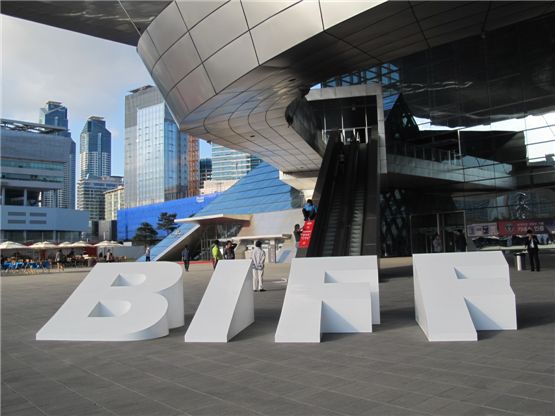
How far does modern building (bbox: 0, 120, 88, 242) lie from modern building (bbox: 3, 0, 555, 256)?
259 ft

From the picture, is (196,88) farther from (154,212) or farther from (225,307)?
(154,212)

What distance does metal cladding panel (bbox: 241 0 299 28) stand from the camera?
11.3m

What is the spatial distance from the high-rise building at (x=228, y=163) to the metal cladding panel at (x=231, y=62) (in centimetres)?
13935

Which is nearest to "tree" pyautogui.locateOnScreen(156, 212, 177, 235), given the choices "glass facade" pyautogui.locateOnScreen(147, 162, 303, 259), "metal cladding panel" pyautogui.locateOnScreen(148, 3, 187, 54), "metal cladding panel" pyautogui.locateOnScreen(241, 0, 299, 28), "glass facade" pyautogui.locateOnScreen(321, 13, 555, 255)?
"glass facade" pyautogui.locateOnScreen(147, 162, 303, 259)

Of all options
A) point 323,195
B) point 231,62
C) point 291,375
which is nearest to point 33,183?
point 323,195

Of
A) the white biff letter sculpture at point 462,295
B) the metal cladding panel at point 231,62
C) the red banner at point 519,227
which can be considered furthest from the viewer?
the red banner at point 519,227

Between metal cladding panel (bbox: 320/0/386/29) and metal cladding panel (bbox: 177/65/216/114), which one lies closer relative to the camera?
metal cladding panel (bbox: 320/0/386/29)

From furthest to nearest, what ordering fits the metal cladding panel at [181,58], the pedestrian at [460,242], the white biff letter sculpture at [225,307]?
the pedestrian at [460,242] < the metal cladding panel at [181,58] < the white biff letter sculpture at [225,307]

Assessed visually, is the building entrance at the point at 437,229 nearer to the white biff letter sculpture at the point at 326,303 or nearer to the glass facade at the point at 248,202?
the glass facade at the point at 248,202

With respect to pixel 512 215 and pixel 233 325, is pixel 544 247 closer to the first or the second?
pixel 512 215

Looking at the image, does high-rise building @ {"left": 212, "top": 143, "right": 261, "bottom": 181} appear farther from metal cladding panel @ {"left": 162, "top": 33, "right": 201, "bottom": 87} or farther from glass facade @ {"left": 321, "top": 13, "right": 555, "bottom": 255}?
metal cladding panel @ {"left": 162, "top": 33, "right": 201, "bottom": 87}

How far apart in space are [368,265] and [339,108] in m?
22.7

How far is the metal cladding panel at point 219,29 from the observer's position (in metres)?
12.1

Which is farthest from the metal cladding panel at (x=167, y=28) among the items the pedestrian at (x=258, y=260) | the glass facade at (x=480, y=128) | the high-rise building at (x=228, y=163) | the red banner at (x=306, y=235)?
the high-rise building at (x=228, y=163)
